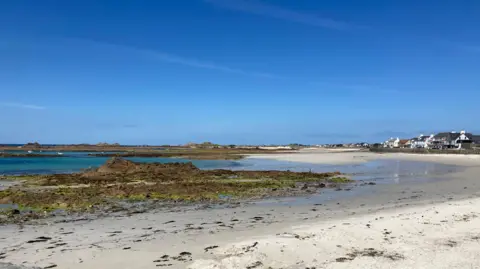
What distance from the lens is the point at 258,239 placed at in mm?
9367

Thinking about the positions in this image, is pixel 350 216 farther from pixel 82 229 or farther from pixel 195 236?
pixel 82 229

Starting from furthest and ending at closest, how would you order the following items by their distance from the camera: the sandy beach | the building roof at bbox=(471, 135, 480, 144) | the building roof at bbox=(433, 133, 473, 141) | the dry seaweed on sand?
the building roof at bbox=(433, 133, 473, 141) < the building roof at bbox=(471, 135, 480, 144) < the dry seaweed on sand < the sandy beach

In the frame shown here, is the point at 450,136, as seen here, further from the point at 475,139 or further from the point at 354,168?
the point at 354,168

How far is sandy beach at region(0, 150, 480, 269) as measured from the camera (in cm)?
761

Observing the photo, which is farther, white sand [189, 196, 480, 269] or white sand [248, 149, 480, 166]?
white sand [248, 149, 480, 166]

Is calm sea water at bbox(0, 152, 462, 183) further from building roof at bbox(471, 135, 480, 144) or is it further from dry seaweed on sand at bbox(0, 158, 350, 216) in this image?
building roof at bbox(471, 135, 480, 144)

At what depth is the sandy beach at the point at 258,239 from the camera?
7.61 metres

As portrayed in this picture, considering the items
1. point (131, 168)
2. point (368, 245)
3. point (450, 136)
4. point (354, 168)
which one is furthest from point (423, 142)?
point (368, 245)

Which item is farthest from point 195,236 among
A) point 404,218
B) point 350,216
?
point 404,218

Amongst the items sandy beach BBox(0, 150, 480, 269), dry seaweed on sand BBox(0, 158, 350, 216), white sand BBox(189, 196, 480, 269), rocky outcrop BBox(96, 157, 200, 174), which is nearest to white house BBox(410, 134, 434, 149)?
dry seaweed on sand BBox(0, 158, 350, 216)

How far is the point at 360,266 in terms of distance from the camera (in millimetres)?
7145

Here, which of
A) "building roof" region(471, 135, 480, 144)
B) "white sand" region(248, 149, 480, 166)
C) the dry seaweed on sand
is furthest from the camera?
"building roof" region(471, 135, 480, 144)

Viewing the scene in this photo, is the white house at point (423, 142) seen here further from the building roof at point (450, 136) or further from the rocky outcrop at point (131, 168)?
the rocky outcrop at point (131, 168)

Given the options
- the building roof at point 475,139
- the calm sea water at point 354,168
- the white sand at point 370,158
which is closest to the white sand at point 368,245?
the calm sea water at point 354,168
